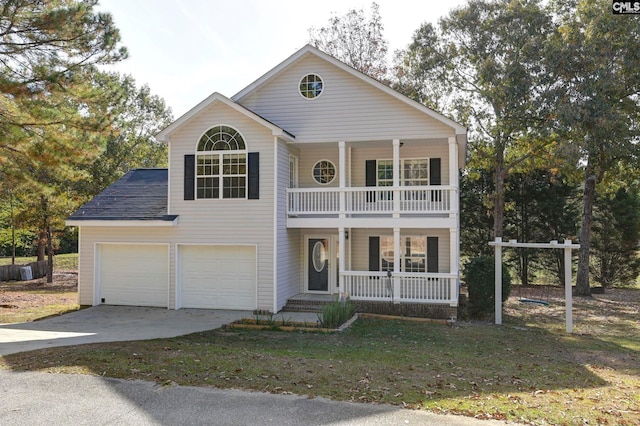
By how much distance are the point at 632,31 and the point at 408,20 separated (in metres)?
9.88

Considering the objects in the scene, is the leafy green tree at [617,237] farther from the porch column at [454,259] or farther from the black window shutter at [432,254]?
the porch column at [454,259]

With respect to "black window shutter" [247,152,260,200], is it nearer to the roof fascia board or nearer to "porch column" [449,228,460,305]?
the roof fascia board

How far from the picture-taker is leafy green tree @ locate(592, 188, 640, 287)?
24031mm

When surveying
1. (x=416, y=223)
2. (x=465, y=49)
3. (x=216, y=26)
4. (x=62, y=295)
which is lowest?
(x=62, y=295)

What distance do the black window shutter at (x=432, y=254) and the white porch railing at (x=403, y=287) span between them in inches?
45.7

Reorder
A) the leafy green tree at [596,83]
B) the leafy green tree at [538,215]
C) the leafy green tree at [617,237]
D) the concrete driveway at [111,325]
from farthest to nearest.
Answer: the leafy green tree at [538,215] < the leafy green tree at [617,237] < the leafy green tree at [596,83] < the concrete driveway at [111,325]

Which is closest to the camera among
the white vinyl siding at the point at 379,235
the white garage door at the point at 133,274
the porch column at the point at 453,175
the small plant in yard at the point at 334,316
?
the small plant in yard at the point at 334,316

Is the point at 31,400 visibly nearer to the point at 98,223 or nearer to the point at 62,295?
the point at 98,223

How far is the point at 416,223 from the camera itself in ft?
46.6

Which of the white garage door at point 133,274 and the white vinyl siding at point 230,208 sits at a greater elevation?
the white vinyl siding at point 230,208

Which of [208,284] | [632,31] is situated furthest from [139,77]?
[632,31]

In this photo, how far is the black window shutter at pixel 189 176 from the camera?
47.7 ft

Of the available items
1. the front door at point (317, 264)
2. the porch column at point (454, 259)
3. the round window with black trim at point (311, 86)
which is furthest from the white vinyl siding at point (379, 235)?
the round window with black trim at point (311, 86)

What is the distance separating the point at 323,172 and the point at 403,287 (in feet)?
15.6
